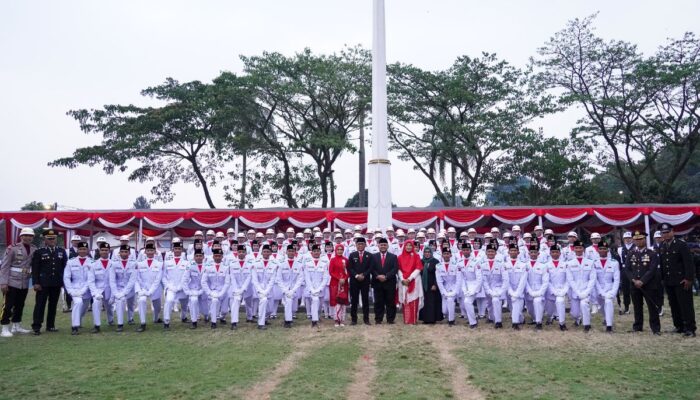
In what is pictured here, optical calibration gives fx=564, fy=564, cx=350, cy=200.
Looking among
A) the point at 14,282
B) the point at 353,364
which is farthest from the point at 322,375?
the point at 14,282

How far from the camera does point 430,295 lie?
11250 mm

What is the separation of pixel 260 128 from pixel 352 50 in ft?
A: 21.1

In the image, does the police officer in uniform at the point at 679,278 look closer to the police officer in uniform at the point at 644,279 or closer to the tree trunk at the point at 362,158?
the police officer in uniform at the point at 644,279

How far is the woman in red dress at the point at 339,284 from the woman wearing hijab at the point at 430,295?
161 centimetres

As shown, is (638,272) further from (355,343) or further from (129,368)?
(129,368)

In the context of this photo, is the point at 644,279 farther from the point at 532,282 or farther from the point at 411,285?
the point at 411,285

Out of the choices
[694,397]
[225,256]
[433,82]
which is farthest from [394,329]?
Result: [433,82]

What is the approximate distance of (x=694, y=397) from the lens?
569cm

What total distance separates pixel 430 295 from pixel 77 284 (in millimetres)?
6743

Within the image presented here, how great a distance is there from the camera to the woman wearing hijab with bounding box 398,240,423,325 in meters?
11.1

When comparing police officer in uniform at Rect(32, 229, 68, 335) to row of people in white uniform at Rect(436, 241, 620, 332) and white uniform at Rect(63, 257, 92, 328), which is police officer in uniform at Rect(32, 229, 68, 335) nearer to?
white uniform at Rect(63, 257, 92, 328)

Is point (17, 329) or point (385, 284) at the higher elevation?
point (385, 284)

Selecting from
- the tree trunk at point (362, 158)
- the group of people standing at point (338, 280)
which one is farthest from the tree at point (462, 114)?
the group of people standing at point (338, 280)

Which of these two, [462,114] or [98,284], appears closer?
[98,284]
